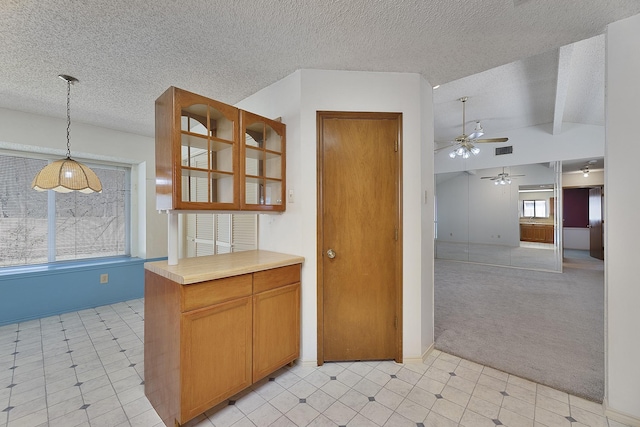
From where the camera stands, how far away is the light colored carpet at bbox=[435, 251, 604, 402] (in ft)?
7.16

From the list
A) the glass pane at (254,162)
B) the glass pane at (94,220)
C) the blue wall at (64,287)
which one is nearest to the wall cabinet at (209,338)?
the glass pane at (254,162)

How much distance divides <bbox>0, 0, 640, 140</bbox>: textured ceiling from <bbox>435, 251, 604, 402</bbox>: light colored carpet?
2582mm

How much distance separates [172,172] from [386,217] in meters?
1.70

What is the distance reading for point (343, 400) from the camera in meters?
1.86

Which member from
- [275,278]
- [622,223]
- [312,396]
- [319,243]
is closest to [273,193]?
[319,243]

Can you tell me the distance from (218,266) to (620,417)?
277 cm

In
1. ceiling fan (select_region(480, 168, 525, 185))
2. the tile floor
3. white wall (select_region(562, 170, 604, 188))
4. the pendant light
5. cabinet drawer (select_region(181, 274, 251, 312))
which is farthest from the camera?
white wall (select_region(562, 170, 604, 188))

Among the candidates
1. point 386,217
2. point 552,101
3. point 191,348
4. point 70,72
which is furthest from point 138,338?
point 552,101

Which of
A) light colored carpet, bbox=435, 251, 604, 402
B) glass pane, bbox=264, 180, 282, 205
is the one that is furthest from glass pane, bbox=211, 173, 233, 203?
light colored carpet, bbox=435, 251, 604, 402

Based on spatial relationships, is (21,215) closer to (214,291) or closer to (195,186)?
(195,186)

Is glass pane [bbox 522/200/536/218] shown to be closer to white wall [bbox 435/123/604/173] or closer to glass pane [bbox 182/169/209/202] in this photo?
white wall [bbox 435/123/604/173]

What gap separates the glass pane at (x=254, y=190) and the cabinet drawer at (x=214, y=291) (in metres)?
0.80

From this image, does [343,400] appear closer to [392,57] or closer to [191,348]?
[191,348]

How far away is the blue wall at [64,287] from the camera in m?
3.25
